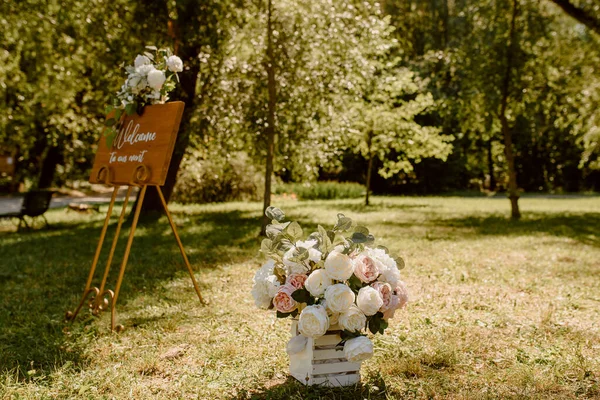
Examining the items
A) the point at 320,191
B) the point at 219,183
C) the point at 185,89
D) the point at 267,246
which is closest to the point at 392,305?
the point at 267,246

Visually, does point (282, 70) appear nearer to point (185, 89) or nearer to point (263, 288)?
point (185, 89)

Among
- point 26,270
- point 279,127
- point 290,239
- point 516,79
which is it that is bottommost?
point 26,270

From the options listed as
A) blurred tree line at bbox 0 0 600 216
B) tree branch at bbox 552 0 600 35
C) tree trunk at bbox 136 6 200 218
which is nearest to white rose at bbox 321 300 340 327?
blurred tree line at bbox 0 0 600 216

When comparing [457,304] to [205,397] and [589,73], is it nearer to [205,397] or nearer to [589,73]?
[205,397]

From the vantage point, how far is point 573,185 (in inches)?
1438

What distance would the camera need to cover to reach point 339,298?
136 inches

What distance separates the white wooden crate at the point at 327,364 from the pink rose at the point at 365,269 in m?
0.37

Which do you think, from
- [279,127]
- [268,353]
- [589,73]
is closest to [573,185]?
[589,73]

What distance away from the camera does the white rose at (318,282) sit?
11.6 ft

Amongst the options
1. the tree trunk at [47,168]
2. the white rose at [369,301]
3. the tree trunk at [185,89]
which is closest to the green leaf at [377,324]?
the white rose at [369,301]

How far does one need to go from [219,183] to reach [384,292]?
62.5 feet

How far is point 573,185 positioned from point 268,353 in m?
36.5

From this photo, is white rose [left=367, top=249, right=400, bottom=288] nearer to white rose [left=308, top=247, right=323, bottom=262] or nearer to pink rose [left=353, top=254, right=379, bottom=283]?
pink rose [left=353, top=254, right=379, bottom=283]

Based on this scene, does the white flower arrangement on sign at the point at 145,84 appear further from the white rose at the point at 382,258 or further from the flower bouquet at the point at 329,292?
the white rose at the point at 382,258
